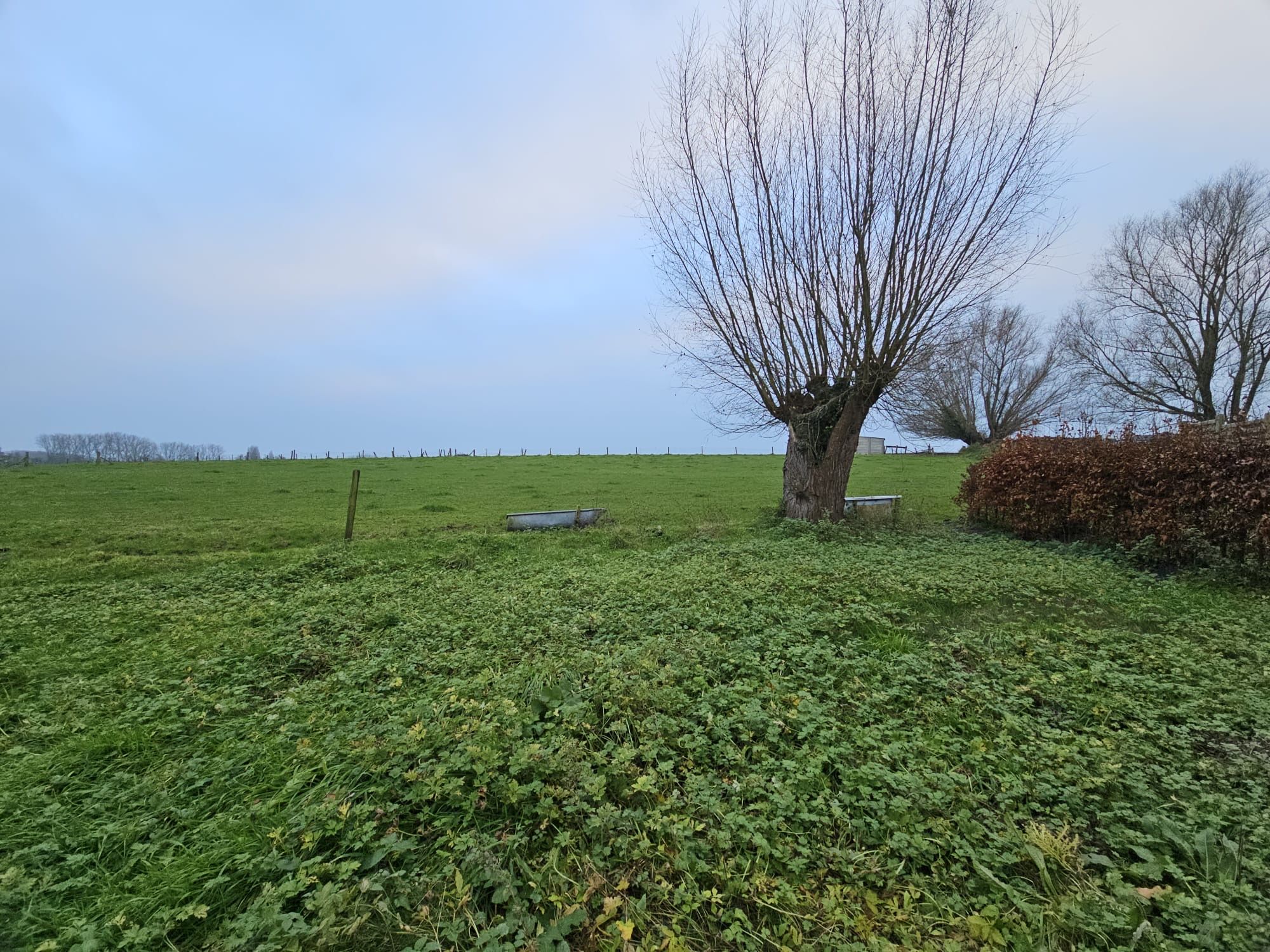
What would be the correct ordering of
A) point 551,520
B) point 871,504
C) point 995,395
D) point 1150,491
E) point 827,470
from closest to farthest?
point 1150,491
point 827,470
point 551,520
point 871,504
point 995,395

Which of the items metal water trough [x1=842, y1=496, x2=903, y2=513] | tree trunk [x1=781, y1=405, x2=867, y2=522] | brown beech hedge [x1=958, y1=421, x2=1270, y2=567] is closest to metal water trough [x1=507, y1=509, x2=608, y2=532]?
tree trunk [x1=781, y1=405, x2=867, y2=522]

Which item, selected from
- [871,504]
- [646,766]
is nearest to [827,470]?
[871,504]

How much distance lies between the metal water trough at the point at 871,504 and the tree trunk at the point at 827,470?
458mm

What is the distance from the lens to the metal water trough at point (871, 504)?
37.3 ft

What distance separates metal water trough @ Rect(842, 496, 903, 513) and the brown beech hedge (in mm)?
1936

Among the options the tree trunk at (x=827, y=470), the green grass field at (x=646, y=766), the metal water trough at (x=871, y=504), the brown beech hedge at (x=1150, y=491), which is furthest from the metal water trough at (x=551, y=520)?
the brown beech hedge at (x=1150, y=491)

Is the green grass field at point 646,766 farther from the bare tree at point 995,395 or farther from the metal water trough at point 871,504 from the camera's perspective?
the bare tree at point 995,395

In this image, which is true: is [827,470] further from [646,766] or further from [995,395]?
[995,395]

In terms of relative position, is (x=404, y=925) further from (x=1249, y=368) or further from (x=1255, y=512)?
(x=1249, y=368)

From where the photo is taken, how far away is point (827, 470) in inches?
409

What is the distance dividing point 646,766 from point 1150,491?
8.63 m

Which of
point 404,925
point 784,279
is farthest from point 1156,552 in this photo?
point 404,925

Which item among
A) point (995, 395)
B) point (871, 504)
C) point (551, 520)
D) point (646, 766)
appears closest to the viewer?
point (646, 766)

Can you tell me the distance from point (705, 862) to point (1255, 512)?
8161 millimetres
